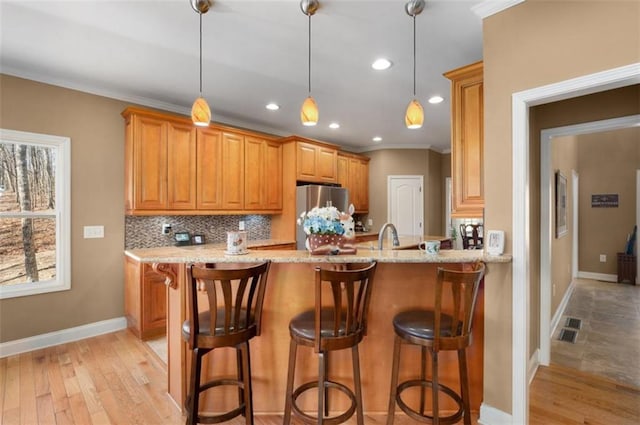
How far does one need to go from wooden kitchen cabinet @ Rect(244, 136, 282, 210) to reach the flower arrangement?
2.49m

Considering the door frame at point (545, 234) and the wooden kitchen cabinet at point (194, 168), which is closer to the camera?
the door frame at point (545, 234)

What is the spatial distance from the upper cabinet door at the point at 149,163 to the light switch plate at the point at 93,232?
1.61 feet

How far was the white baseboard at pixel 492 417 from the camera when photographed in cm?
198

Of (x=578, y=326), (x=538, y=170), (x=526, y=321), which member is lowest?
(x=578, y=326)

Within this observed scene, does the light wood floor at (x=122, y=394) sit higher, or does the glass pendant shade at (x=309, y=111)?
the glass pendant shade at (x=309, y=111)

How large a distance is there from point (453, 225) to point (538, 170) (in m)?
3.78

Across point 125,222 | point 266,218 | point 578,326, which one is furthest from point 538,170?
point 125,222

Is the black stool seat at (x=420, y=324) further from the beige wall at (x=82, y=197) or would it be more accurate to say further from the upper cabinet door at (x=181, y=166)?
the beige wall at (x=82, y=197)

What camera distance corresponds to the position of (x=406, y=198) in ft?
20.7

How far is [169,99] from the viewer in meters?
3.71

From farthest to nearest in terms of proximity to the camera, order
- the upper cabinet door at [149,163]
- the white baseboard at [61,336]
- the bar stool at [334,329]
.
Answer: the upper cabinet door at [149,163]
the white baseboard at [61,336]
the bar stool at [334,329]

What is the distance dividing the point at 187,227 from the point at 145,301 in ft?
3.52

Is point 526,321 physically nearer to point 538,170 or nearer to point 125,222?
point 538,170

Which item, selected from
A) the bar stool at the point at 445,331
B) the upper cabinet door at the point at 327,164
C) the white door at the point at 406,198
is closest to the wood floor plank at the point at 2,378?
the bar stool at the point at 445,331
